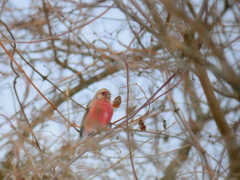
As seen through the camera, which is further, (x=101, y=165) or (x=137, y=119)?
(x=101, y=165)

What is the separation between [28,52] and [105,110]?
8.66 ft

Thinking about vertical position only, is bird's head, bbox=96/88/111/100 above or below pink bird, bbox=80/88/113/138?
above

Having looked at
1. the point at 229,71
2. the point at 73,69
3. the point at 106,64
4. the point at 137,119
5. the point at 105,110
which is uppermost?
the point at 73,69

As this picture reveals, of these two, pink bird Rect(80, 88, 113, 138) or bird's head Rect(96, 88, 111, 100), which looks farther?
bird's head Rect(96, 88, 111, 100)

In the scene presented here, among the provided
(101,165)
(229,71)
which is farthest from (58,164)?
(229,71)

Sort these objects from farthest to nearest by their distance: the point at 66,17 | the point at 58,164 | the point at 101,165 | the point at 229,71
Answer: the point at 66,17 < the point at 101,165 < the point at 58,164 < the point at 229,71

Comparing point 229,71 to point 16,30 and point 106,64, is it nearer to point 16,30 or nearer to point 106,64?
point 106,64

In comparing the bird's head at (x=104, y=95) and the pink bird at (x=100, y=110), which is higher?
the bird's head at (x=104, y=95)

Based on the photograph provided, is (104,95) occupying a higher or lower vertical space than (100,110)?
higher

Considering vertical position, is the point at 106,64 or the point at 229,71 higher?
the point at 106,64

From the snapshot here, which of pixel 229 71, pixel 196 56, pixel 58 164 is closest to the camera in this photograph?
pixel 229 71

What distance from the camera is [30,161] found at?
12.2 ft

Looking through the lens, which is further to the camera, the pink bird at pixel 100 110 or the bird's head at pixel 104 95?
the bird's head at pixel 104 95

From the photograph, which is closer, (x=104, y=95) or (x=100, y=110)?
(x=100, y=110)
